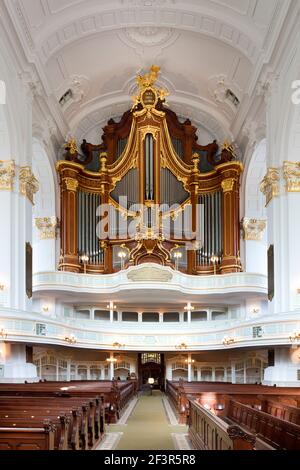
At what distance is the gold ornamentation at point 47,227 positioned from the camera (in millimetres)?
27766

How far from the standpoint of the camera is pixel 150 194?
27.8 meters

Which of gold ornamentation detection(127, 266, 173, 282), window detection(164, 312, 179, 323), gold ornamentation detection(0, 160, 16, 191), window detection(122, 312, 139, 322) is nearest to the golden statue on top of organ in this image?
gold ornamentation detection(127, 266, 173, 282)

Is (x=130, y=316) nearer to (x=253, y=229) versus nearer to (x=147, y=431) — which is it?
(x=253, y=229)

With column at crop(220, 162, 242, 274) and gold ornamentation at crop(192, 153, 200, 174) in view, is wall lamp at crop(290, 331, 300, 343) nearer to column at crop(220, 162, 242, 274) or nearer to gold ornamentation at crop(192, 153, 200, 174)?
column at crop(220, 162, 242, 274)

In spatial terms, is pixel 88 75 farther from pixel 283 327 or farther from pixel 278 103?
pixel 283 327

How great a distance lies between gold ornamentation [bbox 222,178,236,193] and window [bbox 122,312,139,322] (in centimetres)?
738

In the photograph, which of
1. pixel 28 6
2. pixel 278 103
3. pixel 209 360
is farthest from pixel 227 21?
pixel 209 360

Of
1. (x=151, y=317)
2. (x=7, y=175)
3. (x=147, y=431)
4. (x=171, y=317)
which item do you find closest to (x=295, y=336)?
(x=147, y=431)

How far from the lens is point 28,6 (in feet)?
64.5

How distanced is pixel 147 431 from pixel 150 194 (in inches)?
670

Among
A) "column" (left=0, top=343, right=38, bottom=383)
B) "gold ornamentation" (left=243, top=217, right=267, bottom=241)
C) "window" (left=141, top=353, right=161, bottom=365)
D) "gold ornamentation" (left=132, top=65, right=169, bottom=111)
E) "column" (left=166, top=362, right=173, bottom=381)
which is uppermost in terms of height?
"gold ornamentation" (left=132, top=65, right=169, bottom=111)

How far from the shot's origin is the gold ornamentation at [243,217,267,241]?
2800 cm
